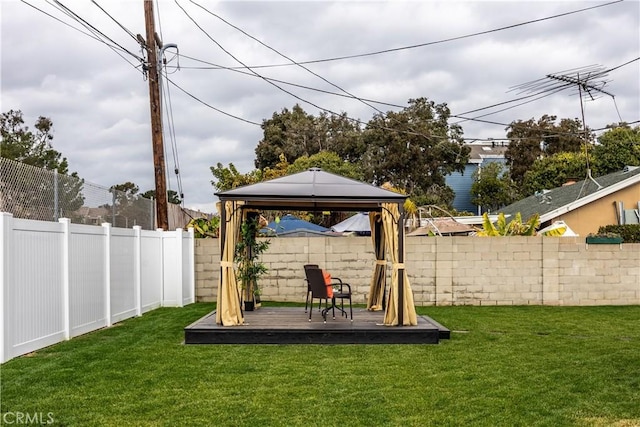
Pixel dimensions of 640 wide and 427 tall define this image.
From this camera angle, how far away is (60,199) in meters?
9.59

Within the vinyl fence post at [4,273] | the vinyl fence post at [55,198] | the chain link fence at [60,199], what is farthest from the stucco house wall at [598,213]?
the vinyl fence post at [4,273]

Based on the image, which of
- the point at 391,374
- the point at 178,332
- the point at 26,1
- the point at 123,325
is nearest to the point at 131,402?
the point at 391,374

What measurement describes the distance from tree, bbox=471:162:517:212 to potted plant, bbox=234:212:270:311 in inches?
1036

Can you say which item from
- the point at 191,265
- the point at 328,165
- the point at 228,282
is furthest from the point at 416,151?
the point at 228,282

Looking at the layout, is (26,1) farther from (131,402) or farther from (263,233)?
(131,402)

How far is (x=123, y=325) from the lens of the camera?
11.5 m

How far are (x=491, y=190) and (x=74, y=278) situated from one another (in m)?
30.7

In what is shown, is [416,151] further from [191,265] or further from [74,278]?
[74,278]

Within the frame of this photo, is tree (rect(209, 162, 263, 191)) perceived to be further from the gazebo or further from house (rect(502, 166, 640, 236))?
the gazebo

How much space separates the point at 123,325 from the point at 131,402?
5.54 metres

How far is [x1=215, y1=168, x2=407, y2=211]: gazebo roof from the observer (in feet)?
33.9

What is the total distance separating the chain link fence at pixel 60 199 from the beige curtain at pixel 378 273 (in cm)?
477

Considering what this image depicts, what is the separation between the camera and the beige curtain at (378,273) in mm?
12161

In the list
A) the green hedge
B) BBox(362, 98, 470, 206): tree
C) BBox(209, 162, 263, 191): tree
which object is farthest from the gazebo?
BBox(362, 98, 470, 206): tree
